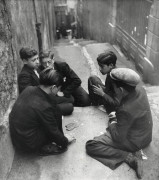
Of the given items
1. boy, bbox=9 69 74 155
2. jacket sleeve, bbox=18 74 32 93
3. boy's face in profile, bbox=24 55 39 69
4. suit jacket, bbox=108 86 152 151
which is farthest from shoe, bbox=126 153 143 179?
boy's face in profile, bbox=24 55 39 69

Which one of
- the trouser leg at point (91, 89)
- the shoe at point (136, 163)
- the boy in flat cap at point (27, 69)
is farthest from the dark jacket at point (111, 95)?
the boy in flat cap at point (27, 69)

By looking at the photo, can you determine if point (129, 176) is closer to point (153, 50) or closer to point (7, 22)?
point (7, 22)

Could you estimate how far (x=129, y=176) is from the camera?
10.9ft

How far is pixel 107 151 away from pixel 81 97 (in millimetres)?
1795

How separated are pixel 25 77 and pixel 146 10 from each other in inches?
217

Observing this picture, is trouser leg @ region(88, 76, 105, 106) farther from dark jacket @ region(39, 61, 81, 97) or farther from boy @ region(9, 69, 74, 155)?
boy @ region(9, 69, 74, 155)

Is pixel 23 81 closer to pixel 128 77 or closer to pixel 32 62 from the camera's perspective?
pixel 32 62

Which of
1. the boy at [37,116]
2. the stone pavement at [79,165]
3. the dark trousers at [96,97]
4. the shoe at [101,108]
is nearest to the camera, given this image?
the boy at [37,116]

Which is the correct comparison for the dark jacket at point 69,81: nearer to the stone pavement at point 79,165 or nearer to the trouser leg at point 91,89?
the trouser leg at point 91,89

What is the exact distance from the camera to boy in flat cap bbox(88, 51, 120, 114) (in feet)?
14.0

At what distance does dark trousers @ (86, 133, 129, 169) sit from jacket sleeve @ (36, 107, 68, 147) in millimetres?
517

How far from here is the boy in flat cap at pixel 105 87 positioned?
14.0 ft

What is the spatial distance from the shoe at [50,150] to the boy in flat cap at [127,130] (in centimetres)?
46

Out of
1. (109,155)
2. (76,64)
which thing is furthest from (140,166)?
(76,64)
